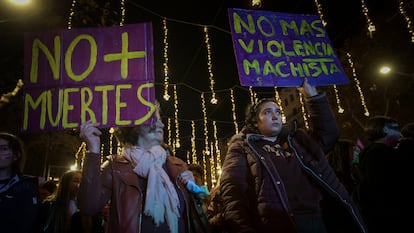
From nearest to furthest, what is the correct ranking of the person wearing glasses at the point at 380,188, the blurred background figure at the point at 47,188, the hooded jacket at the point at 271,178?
the hooded jacket at the point at 271,178 < the person wearing glasses at the point at 380,188 < the blurred background figure at the point at 47,188

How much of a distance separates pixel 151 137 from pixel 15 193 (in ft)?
4.92

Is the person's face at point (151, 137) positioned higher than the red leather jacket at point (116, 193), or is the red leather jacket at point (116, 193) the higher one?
the person's face at point (151, 137)

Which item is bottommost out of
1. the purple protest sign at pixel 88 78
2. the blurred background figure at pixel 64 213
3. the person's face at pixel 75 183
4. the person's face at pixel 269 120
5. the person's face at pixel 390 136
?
the blurred background figure at pixel 64 213

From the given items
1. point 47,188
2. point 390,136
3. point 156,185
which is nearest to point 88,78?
point 156,185

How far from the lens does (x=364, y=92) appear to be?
16.1m

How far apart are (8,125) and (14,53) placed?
2.40m

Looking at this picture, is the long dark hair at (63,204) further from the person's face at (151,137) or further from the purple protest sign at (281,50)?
the purple protest sign at (281,50)

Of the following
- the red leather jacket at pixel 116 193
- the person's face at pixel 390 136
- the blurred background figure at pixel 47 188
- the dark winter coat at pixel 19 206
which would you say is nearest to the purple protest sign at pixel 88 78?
the red leather jacket at pixel 116 193

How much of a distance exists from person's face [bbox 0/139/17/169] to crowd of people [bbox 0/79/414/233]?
10mm

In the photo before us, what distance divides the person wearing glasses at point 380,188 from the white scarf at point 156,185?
2030mm

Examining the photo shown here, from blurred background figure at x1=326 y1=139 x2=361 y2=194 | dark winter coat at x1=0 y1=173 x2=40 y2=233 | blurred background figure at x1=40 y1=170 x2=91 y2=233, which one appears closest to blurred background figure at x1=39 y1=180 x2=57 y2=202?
blurred background figure at x1=40 y1=170 x2=91 y2=233

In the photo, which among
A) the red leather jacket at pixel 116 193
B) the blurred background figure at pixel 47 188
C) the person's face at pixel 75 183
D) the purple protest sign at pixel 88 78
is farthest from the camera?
the blurred background figure at pixel 47 188

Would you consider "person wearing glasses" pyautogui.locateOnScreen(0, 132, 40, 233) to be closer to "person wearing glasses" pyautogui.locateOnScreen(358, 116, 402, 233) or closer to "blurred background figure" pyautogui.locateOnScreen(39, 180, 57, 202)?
"blurred background figure" pyautogui.locateOnScreen(39, 180, 57, 202)

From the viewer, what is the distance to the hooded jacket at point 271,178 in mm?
2510
